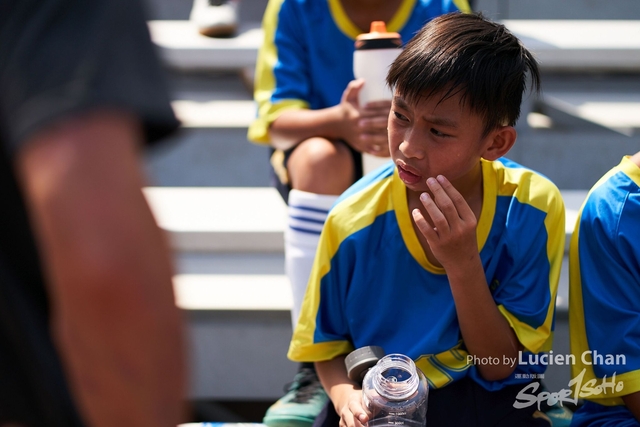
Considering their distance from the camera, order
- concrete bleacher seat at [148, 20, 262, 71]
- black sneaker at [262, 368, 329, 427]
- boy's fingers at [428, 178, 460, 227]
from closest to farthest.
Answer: boy's fingers at [428, 178, 460, 227]
black sneaker at [262, 368, 329, 427]
concrete bleacher seat at [148, 20, 262, 71]

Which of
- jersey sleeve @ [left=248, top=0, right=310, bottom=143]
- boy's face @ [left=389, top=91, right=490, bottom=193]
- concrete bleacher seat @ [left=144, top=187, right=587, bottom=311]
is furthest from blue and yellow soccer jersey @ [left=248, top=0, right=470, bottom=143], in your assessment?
boy's face @ [left=389, top=91, right=490, bottom=193]

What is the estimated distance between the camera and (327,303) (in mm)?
1394

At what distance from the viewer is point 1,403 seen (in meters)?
0.60

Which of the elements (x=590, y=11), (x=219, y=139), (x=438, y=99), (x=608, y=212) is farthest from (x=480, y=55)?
(x=590, y=11)

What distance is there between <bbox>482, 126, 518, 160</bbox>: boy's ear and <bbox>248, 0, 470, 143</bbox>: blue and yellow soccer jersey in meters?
0.61

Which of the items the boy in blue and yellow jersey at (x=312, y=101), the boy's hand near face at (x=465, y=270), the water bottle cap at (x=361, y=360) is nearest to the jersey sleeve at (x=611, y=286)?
the boy's hand near face at (x=465, y=270)

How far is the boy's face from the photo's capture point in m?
1.26

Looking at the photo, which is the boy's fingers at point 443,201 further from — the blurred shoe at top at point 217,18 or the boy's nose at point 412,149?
the blurred shoe at top at point 217,18

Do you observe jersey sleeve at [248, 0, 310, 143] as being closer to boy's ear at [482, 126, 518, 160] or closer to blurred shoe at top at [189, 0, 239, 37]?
boy's ear at [482, 126, 518, 160]

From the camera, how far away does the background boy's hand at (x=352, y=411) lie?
1.22m

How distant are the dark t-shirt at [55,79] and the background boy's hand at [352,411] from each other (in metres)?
0.72

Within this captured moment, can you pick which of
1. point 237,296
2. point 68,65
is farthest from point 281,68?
point 68,65

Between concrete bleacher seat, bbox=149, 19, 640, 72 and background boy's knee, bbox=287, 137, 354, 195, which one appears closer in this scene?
background boy's knee, bbox=287, 137, 354, 195

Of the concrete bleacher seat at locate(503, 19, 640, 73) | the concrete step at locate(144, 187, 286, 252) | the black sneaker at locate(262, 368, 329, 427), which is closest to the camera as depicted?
the black sneaker at locate(262, 368, 329, 427)
